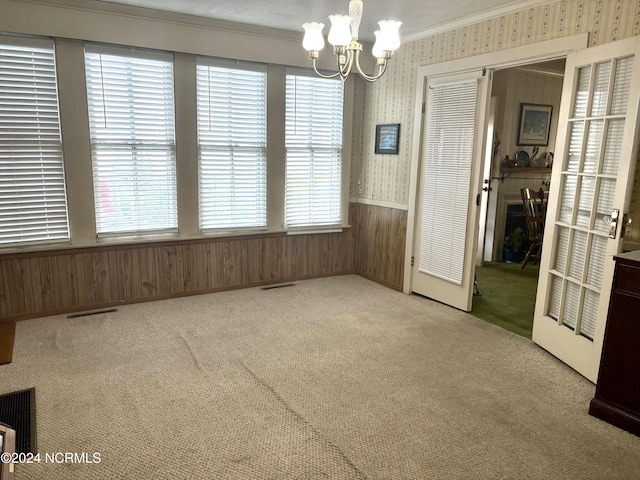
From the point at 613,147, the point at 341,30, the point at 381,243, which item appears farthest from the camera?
the point at 381,243

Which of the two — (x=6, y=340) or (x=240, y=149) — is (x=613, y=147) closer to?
(x=240, y=149)

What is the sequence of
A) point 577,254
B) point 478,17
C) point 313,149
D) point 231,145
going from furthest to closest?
point 313,149 < point 231,145 < point 478,17 < point 577,254

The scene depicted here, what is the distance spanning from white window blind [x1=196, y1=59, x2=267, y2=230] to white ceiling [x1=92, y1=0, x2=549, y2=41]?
1.57ft

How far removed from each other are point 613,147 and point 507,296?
7.57ft

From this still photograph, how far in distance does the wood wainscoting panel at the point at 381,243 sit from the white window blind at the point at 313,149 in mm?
373

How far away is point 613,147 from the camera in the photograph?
9.20 feet

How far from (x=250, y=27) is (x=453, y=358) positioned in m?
3.44

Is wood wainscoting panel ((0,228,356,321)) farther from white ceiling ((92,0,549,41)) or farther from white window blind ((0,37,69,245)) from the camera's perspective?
white ceiling ((92,0,549,41))

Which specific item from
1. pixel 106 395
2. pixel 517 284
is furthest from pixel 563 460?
pixel 517 284

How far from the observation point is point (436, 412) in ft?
8.45

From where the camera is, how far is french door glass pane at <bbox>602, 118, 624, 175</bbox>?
109 inches

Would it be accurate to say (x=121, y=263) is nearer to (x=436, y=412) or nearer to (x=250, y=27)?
(x=250, y=27)

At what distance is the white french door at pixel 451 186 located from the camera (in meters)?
3.96

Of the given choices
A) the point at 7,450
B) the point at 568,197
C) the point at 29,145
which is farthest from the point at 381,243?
the point at 7,450
